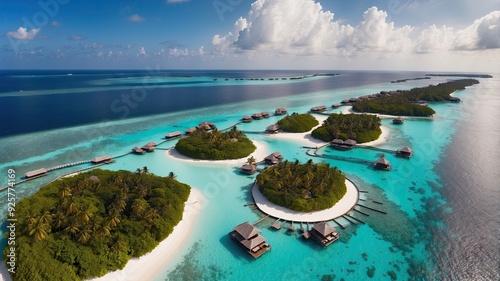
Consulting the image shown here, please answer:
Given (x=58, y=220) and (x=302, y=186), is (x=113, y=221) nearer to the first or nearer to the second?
(x=58, y=220)

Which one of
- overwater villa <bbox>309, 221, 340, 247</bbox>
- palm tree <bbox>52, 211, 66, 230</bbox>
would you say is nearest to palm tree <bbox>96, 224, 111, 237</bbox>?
palm tree <bbox>52, 211, 66, 230</bbox>

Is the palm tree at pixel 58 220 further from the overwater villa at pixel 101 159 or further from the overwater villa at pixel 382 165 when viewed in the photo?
the overwater villa at pixel 382 165

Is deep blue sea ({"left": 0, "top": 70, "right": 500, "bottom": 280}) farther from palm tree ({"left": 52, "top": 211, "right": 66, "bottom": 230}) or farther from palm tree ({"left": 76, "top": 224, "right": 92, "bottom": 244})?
palm tree ({"left": 52, "top": 211, "right": 66, "bottom": 230})

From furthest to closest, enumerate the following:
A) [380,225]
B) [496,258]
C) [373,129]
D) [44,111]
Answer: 1. [44,111]
2. [373,129]
3. [380,225]
4. [496,258]

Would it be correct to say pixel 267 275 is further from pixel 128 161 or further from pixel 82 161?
pixel 82 161

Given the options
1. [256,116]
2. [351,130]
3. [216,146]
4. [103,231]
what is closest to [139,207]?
[103,231]

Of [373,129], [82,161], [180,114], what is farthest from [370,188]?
[180,114]
